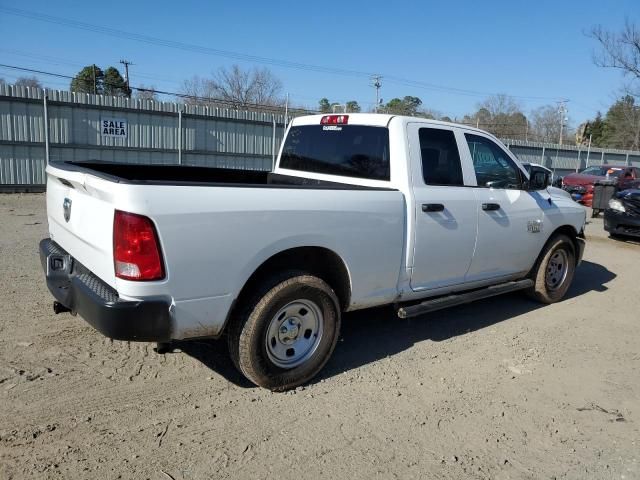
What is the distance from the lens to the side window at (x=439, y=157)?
4449 millimetres

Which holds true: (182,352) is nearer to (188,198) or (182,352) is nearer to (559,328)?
(188,198)

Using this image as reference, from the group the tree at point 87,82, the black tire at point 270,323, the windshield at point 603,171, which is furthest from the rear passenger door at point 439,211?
the tree at point 87,82

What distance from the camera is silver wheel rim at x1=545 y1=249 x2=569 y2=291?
6098 millimetres

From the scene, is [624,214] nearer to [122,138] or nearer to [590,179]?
[590,179]

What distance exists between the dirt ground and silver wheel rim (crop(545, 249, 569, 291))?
0.93 meters

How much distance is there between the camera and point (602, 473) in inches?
119

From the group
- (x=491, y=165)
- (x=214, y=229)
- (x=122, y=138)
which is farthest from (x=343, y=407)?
(x=122, y=138)

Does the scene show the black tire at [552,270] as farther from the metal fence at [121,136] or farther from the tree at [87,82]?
the tree at [87,82]

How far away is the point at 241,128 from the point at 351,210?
14.9 metres

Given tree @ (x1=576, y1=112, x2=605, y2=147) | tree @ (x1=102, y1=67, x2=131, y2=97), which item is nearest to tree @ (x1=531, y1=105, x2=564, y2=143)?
tree @ (x1=576, y1=112, x2=605, y2=147)

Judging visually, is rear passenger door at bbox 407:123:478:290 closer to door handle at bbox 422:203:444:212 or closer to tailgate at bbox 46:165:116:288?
door handle at bbox 422:203:444:212

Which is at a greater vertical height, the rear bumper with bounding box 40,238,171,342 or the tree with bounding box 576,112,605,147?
the tree with bounding box 576,112,605,147

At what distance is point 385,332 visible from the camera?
4.98m

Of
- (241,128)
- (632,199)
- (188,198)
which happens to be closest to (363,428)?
(188,198)
